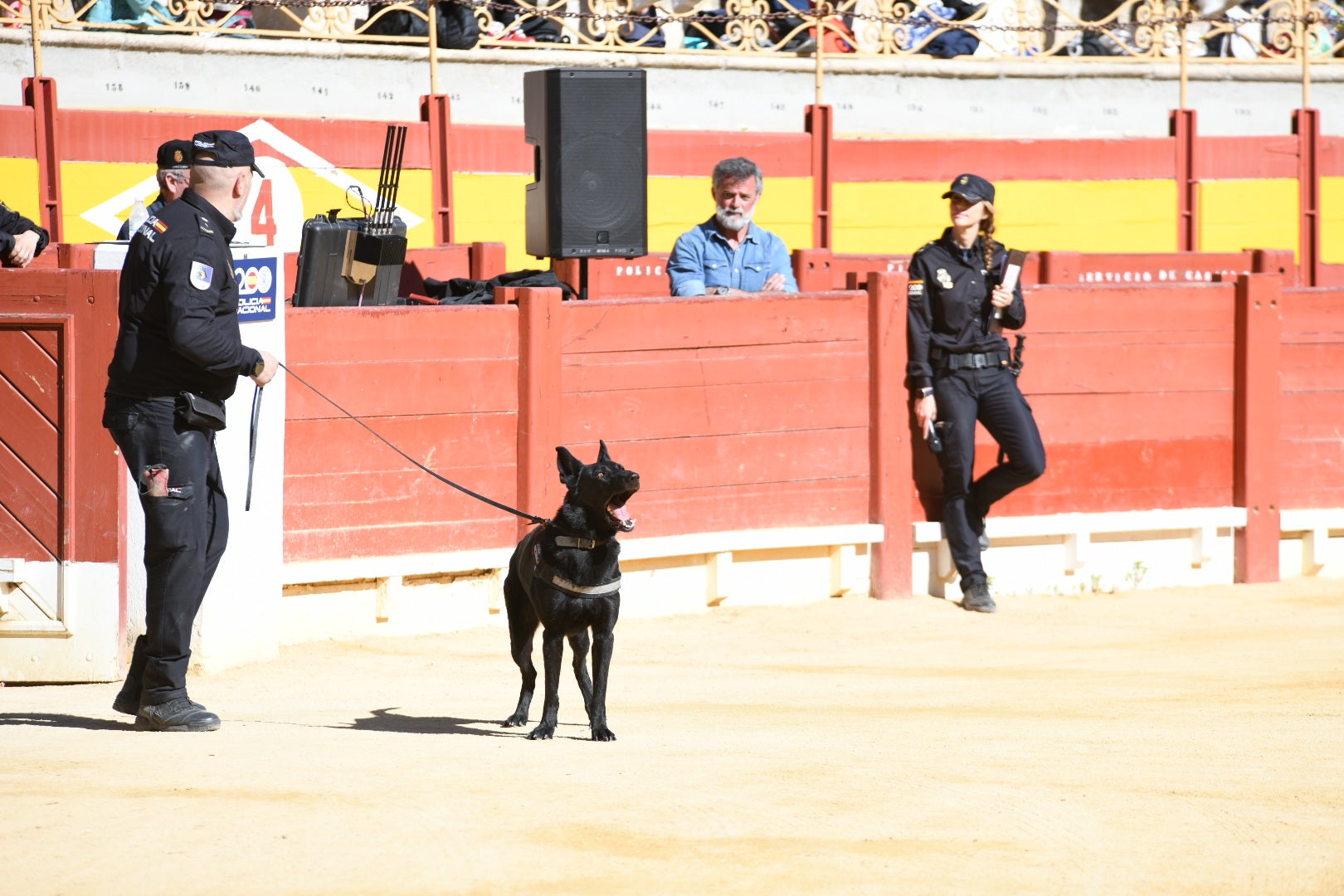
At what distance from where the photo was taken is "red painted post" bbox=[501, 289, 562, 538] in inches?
310

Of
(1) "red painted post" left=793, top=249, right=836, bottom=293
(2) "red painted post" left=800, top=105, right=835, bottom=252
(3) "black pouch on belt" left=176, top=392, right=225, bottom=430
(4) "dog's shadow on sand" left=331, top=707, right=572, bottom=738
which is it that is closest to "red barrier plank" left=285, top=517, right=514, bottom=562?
(4) "dog's shadow on sand" left=331, top=707, right=572, bottom=738

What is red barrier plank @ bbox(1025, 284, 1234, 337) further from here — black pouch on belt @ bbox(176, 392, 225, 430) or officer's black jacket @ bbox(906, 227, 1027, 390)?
black pouch on belt @ bbox(176, 392, 225, 430)

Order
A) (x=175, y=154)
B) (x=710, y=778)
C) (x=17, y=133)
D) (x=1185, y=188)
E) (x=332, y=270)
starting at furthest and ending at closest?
1. (x=1185, y=188)
2. (x=17, y=133)
3. (x=332, y=270)
4. (x=175, y=154)
5. (x=710, y=778)

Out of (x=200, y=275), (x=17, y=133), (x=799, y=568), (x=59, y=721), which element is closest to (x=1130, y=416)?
(x=799, y=568)

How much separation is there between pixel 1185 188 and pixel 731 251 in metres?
7.31

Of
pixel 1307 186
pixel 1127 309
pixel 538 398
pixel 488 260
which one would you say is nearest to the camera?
pixel 538 398

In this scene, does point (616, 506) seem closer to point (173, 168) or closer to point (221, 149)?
point (221, 149)

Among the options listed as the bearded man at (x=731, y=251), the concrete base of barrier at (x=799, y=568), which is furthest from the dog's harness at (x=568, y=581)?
the bearded man at (x=731, y=251)

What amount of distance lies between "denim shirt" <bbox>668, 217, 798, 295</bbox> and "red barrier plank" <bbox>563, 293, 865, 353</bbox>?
0.23m

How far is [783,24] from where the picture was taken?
619 inches

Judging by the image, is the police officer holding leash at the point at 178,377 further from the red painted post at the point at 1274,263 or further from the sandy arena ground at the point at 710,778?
the red painted post at the point at 1274,263

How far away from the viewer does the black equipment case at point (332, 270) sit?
8695mm

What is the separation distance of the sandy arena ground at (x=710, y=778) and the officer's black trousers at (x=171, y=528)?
0.87ft

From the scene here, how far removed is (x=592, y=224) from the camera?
9477 mm
